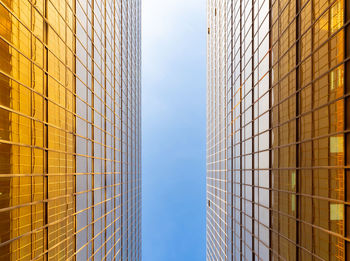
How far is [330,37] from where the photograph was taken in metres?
11.5

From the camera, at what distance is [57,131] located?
1530 centimetres

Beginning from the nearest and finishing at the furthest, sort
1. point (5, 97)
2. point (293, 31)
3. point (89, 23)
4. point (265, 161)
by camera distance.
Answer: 1. point (5, 97)
2. point (293, 31)
3. point (265, 161)
4. point (89, 23)

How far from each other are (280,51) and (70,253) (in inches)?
887

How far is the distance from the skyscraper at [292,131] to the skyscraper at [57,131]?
51.7ft

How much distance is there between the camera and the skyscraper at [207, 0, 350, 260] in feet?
35.5

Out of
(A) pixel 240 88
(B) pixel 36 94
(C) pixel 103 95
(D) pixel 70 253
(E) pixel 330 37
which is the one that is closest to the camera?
(E) pixel 330 37

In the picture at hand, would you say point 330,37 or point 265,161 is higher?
point 330,37

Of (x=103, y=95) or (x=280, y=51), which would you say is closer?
(x=280, y=51)

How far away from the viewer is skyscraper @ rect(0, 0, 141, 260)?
10727 millimetres

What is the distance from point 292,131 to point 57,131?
1623 cm

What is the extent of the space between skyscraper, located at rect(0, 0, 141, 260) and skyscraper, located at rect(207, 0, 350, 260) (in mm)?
15750

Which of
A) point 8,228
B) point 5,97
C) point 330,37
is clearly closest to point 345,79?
point 330,37

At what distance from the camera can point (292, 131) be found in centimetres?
1534

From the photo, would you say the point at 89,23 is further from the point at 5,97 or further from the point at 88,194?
the point at 88,194
